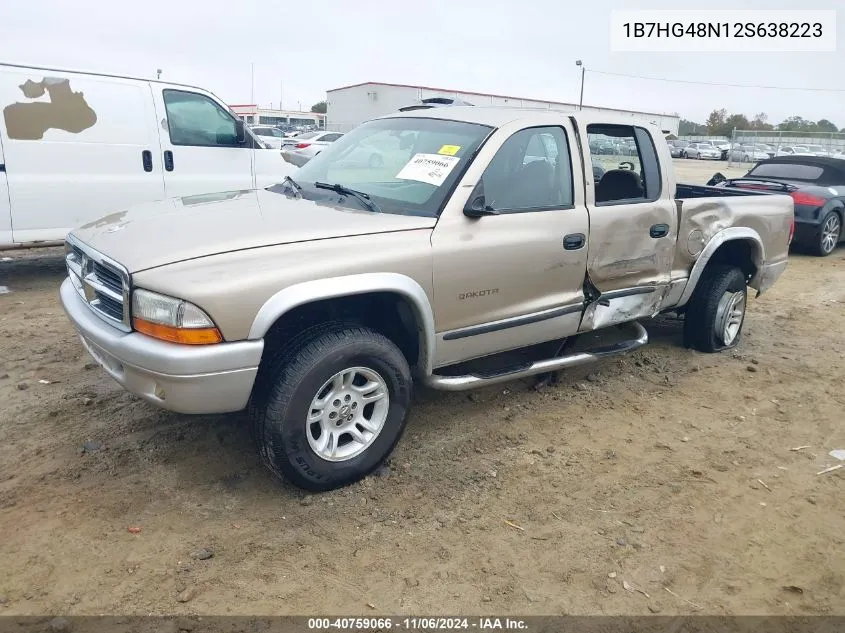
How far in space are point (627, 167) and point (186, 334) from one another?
320 cm

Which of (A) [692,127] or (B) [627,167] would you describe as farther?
(A) [692,127]

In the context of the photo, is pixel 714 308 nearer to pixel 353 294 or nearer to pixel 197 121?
pixel 353 294

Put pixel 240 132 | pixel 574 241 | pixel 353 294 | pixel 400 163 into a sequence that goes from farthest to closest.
→ pixel 240 132
pixel 574 241
pixel 400 163
pixel 353 294

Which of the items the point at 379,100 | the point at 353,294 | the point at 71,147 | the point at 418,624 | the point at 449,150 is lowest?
the point at 418,624

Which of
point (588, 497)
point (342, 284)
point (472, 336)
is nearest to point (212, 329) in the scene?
point (342, 284)

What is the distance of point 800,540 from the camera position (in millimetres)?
3059

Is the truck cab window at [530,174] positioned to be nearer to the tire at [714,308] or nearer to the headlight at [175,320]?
the headlight at [175,320]

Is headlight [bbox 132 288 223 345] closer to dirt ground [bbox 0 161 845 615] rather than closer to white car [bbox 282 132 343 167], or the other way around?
dirt ground [bbox 0 161 845 615]

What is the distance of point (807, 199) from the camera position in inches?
385

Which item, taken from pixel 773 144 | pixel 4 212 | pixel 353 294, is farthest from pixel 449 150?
pixel 773 144

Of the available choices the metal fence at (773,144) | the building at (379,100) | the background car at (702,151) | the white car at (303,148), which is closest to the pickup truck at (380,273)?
the white car at (303,148)

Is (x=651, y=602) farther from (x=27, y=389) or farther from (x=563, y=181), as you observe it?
(x=27, y=389)

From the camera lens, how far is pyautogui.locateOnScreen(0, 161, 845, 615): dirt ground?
2.61m

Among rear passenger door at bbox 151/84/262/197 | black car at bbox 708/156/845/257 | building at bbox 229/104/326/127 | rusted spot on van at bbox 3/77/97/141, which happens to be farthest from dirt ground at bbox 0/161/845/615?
building at bbox 229/104/326/127
